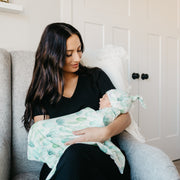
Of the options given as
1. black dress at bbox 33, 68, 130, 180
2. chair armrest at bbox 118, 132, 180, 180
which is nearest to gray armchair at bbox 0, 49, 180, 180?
chair armrest at bbox 118, 132, 180, 180

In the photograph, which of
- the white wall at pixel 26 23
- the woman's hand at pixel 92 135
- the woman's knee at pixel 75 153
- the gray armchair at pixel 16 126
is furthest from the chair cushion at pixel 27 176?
the white wall at pixel 26 23

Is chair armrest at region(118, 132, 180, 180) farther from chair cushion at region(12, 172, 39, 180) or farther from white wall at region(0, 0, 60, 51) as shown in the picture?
white wall at region(0, 0, 60, 51)

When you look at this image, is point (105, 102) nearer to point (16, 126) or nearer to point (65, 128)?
point (65, 128)

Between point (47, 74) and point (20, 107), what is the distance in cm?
24

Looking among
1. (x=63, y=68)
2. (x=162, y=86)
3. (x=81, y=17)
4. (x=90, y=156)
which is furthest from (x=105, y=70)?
(x=162, y=86)

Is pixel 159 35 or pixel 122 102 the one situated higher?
pixel 159 35

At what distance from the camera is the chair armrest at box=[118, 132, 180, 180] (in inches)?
33.3

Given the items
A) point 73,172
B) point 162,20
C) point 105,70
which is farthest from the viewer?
point 162,20

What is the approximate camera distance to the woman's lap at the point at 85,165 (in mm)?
814

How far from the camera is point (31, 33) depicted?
1.73 meters

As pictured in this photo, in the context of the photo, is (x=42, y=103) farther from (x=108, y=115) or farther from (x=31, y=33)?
(x=31, y=33)

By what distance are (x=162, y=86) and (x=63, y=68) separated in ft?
5.02

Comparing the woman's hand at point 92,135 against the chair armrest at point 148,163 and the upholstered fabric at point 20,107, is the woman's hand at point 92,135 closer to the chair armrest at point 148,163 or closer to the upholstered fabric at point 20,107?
the chair armrest at point 148,163

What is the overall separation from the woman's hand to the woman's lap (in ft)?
0.32
